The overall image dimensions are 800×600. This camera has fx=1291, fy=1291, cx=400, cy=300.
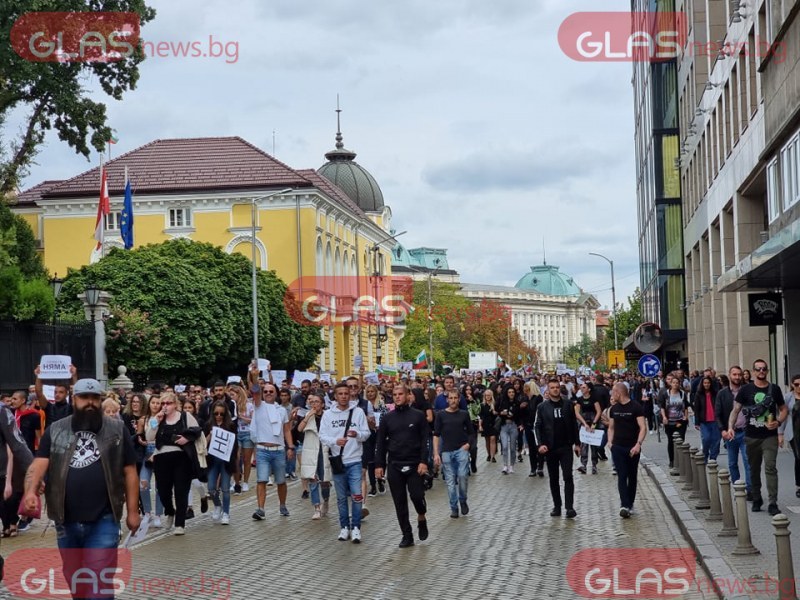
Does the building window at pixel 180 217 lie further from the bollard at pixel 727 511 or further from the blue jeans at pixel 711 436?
the bollard at pixel 727 511

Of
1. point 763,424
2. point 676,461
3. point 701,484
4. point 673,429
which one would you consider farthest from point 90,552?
point 673,429

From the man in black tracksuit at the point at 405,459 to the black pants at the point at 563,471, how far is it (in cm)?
290

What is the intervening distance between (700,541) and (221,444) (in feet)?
21.6

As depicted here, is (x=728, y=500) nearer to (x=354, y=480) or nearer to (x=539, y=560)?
(x=539, y=560)

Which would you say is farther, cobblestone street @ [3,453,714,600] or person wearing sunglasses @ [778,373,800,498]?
person wearing sunglasses @ [778,373,800,498]

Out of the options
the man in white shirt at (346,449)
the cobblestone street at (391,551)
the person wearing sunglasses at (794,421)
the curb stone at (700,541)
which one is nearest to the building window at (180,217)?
the cobblestone street at (391,551)

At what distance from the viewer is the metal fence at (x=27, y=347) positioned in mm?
28578

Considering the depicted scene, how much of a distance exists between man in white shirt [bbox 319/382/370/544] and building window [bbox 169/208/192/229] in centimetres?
5919

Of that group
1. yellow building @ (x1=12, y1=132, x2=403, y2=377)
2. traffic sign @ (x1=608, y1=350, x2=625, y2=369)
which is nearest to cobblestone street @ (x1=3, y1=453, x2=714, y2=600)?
traffic sign @ (x1=608, y1=350, x2=625, y2=369)

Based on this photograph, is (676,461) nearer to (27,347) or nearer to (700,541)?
(700,541)

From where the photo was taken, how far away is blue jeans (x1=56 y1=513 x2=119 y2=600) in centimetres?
799

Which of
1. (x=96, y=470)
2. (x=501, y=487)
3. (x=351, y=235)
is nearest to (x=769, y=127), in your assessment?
(x=501, y=487)

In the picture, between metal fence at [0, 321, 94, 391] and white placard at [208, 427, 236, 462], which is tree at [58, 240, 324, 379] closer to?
metal fence at [0, 321, 94, 391]

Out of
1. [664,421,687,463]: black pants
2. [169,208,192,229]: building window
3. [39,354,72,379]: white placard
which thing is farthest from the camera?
[169,208,192,229]: building window
